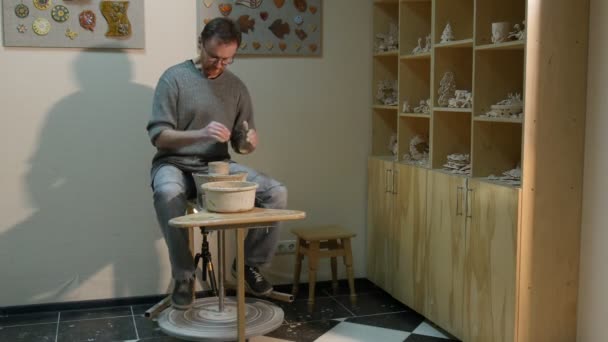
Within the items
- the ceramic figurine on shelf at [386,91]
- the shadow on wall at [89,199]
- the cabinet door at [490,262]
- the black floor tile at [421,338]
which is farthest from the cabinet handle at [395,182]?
the shadow on wall at [89,199]

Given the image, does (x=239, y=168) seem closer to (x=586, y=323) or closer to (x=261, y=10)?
(x=261, y=10)

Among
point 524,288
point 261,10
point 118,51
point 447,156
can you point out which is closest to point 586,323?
point 524,288

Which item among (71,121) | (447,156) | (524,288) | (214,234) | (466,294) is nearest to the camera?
(524,288)

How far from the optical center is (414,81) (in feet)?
12.8

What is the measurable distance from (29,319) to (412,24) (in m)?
2.61

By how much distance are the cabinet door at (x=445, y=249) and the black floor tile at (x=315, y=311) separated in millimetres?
506

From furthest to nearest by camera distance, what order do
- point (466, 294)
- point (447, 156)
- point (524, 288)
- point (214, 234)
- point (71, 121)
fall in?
point (214, 234) < point (71, 121) < point (447, 156) < point (466, 294) < point (524, 288)

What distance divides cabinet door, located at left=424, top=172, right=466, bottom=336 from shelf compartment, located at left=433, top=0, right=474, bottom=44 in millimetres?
713

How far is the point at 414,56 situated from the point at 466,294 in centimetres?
128

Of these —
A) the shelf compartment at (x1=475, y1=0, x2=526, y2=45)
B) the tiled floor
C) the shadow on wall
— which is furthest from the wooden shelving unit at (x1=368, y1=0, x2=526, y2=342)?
the shadow on wall

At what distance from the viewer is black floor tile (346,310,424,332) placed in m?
3.60

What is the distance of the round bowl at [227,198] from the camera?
283cm

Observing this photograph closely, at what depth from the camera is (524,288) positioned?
9.49 feet

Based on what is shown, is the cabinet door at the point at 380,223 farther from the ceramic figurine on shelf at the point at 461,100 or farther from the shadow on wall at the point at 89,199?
the shadow on wall at the point at 89,199
